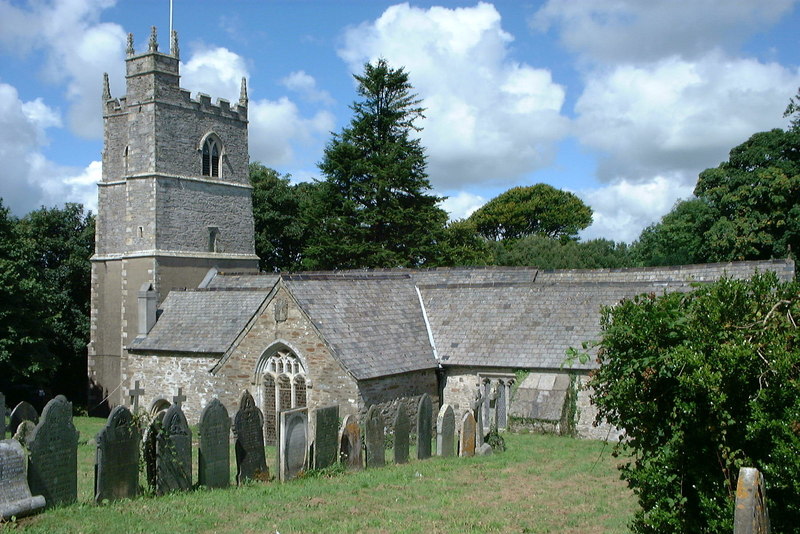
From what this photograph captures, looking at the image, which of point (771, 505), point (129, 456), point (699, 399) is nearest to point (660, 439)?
point (699, 399)

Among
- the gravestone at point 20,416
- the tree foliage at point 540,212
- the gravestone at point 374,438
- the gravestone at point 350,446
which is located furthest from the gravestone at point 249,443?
the tree foliage at point 540,212

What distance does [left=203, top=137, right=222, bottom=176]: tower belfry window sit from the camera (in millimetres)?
36500

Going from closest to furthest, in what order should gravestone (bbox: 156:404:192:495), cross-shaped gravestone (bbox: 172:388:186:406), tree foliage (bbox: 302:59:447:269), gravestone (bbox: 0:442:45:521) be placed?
gravestone (bbox: 0:442:45:521), gravestone (bbox: 156:404:192:495), cross-shaped gravestone (bbox: 172:388:186:406), tree foliage (bbox: 302:59:447:269)

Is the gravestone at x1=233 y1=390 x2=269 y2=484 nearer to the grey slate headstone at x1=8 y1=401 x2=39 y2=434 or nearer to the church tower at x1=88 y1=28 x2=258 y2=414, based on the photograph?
the grey slate headstone at x1=8 y1=401 x2=39 y2=434

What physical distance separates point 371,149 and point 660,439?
127 ft

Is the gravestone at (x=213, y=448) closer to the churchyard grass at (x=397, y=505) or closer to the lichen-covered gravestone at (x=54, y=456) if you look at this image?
the churchyard grass at (x=397, y=505)

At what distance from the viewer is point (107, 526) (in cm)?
923

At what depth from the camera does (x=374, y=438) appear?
1389cm

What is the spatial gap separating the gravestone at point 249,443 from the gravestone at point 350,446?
1.56 metres

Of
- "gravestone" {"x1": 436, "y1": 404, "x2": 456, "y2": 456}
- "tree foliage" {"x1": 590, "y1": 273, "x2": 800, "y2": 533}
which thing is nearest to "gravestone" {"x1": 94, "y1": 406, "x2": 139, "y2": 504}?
"gravestone" {"x1": 436, "y1": 404, "x2": 456, "y2": 456}

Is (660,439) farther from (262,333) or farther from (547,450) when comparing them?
(262,333)

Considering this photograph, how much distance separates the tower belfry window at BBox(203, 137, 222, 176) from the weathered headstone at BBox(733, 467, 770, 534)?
34.1m

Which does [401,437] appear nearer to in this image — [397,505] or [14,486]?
[397,505]

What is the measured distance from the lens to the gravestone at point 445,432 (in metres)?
15.1
